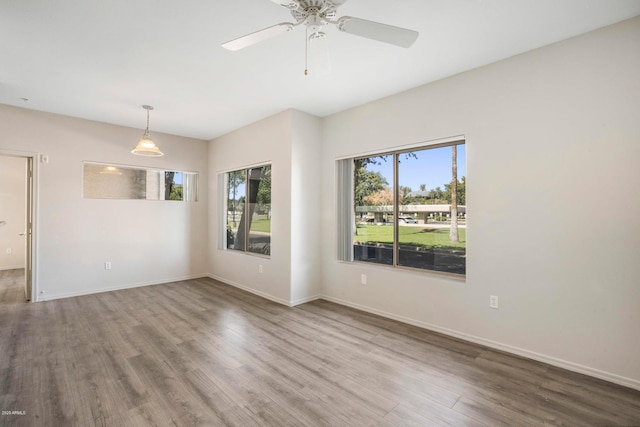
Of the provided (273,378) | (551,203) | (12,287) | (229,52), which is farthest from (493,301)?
(12,287)

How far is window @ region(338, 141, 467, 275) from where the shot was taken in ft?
11.1

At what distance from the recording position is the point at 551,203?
2633mm

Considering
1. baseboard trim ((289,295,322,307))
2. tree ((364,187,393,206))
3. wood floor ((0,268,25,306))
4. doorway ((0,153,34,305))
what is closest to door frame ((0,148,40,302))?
wood floor ((0,268,25,306))

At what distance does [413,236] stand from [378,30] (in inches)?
99.4

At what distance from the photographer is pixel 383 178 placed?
4125 mm

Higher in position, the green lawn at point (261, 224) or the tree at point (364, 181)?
the tree at point (364, 181)

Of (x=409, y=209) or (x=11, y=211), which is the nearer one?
(x=409, y=209)

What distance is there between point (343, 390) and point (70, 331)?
3.19 metres

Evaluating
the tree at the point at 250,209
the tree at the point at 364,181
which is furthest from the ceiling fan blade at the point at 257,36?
the tree at the point at 250,209

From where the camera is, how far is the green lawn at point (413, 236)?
3430 millimetres

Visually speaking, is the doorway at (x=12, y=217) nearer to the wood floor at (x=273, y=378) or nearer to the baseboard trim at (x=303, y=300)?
the wood floor at (x=273, y=378)

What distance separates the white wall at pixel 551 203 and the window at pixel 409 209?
0.76 ft

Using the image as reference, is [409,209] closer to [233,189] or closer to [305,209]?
[305,209]

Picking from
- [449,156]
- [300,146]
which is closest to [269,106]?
[300,146]
